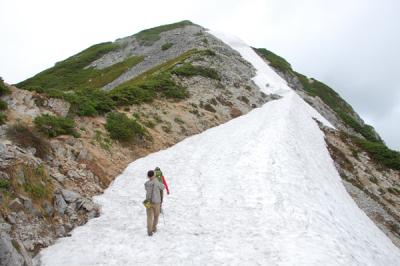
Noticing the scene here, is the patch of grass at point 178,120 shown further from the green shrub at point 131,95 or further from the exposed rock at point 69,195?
the exposed rock at point 69,195

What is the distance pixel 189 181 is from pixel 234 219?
20.5 feet

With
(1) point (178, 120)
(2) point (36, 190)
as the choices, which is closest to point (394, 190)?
(1) point (178, 120)

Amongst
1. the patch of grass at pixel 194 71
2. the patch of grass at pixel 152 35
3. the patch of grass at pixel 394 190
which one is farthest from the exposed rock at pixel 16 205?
the patch of grass at pixel 152 35

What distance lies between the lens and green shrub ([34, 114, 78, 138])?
21.8 metres

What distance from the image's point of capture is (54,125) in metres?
22.7

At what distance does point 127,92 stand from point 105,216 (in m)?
18.5

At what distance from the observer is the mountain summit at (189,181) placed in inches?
555

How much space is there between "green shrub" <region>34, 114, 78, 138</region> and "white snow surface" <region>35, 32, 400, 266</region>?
13.5ft

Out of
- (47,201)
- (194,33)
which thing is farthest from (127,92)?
(194,33)

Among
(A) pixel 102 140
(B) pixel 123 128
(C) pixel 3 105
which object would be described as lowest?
(A) pixel 102 140

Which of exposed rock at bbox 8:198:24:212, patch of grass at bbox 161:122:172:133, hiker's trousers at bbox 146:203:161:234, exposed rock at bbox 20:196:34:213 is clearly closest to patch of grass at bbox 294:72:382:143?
patch of grass at bbox 161:122:172:133

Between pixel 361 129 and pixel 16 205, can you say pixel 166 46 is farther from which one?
pixel 16 205

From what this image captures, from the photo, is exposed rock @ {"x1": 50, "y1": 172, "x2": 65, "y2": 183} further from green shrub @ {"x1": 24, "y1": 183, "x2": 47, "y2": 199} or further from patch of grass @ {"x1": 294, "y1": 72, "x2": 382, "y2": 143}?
patch of grass @ {"x1": 294, "y1": 72, "x2": 382, "y2": 143}

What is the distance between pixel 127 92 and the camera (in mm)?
34625
